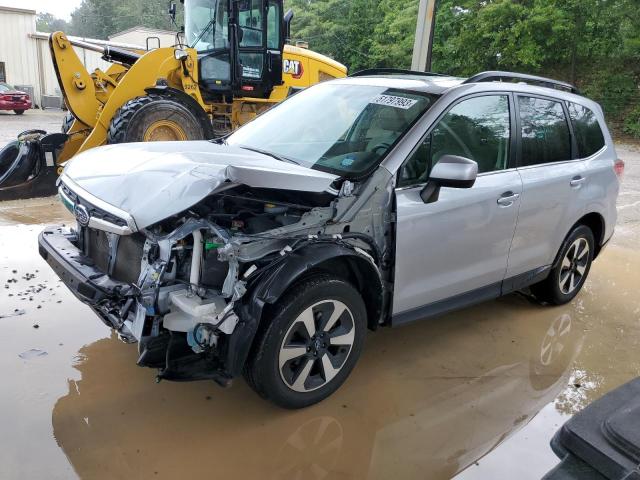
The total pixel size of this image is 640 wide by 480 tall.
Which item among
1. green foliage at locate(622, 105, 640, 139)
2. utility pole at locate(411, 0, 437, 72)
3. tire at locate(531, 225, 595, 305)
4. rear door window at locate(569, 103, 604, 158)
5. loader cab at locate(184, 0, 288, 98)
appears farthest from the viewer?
green foliage at locate(622, 105, 640, 139)

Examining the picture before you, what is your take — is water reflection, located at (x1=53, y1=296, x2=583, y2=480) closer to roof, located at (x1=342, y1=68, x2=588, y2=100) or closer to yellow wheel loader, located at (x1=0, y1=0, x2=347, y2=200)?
roof, located at (x1=342, y1=68, x2=588, y2=100)

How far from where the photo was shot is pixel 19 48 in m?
27.5

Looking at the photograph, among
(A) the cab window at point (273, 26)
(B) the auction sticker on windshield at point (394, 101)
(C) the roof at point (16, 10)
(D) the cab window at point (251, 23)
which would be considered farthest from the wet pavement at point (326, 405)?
(C) the roof at point (16, 10)

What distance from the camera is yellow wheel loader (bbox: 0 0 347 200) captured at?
7078mm

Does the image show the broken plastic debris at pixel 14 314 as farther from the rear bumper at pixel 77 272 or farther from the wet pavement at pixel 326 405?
the rear bumper at pixel 77 272

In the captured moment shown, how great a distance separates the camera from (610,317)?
15.5ft

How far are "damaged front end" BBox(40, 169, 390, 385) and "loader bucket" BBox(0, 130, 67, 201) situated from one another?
4.71 meters

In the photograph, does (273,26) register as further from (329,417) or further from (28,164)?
(329,417)

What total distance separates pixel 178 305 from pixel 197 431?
79cm

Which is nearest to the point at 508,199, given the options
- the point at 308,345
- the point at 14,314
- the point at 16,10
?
the point at 308,345

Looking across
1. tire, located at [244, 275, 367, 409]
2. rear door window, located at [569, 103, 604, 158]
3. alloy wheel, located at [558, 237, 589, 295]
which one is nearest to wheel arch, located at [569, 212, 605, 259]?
alloy wheel, located at [558, 237, 589, 295]

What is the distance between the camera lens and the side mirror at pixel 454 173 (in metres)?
2.99

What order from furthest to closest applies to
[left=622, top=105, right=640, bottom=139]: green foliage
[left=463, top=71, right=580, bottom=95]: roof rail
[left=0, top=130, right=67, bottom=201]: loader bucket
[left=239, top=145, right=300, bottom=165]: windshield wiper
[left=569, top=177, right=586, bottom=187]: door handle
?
[left=622, top=105, right=640, bottom=139]: green foliage, [left=0, top=130, right=67, bottom=201]: loader bucket, [left=569, top=177, right=586, bottom=187]: door handle, [left=463, top=71, right=580, bottom=95]: roof rail, [left=239, top=145, right=300, bottom=165]: windshield wiper

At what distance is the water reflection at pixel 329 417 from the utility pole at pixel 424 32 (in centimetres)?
502
